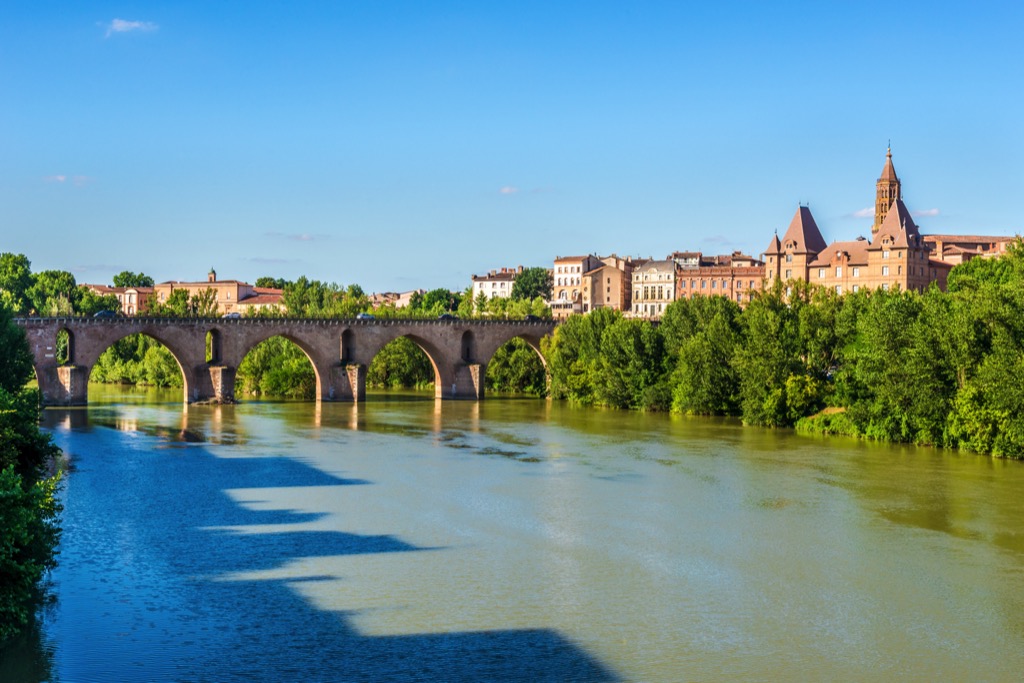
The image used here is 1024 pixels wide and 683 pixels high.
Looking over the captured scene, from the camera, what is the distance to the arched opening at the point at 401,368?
80.1 metres

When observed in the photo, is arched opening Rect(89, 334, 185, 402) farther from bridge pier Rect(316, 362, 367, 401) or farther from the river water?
the river water

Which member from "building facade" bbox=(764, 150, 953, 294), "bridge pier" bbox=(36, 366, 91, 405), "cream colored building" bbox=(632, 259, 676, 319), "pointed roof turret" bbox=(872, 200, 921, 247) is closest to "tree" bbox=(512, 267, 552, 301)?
"cream colored building" bbox=(632, 259, 676, 319)

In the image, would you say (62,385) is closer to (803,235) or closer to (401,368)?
(401,368)

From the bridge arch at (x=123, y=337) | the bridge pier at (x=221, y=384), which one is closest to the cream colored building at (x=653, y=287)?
the bridge pier at (x=221, y=384)

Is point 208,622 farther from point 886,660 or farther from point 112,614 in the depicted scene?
point 886,660

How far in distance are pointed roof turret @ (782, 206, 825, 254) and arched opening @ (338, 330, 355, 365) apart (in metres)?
38.9

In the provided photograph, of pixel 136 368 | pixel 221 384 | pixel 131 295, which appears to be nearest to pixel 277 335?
pixel 221 384

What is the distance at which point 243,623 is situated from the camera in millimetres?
19016

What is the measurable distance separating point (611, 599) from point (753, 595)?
2635 mm

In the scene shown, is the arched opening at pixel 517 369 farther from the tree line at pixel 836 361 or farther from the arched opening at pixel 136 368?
the arched opening at pixel 136 368

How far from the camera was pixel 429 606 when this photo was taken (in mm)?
20141

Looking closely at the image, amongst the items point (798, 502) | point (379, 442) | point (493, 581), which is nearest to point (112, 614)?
point (493, 581)

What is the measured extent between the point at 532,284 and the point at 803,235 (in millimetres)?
44048

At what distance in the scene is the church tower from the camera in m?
98.4
